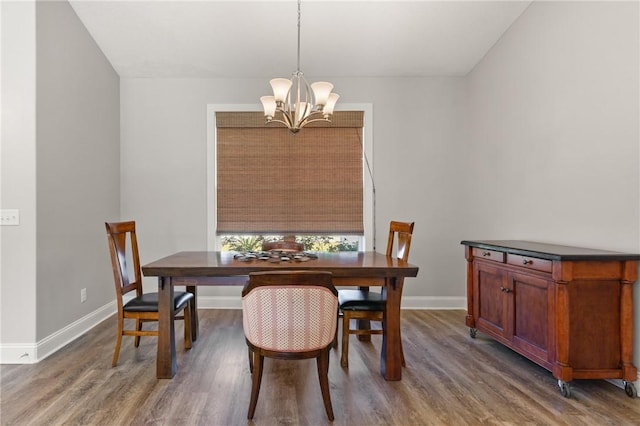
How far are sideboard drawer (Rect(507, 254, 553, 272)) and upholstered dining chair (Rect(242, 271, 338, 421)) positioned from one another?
1.45 m

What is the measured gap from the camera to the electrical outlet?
2809mm

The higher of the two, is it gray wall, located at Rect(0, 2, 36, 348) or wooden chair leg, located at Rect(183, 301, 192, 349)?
gray wall, located at Rect(0, 2, 36, 348)

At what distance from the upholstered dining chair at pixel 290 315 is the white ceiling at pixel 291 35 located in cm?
273

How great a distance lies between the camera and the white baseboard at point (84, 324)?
9.12 feet

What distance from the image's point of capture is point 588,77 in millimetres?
2648

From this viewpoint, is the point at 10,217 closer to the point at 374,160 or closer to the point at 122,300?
the point at 122,300

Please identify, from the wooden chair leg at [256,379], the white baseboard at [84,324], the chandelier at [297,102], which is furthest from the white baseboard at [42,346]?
the chandelier at [297,102]

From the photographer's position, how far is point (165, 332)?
249 centimetres

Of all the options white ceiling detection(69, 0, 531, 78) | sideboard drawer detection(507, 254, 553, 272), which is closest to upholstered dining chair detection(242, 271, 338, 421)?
sideboard drawer detection(507, 254, 553, 272)

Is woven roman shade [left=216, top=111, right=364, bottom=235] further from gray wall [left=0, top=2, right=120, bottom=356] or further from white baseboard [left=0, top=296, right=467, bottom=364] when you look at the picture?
gray wall [left=0, top=2, right=120, bottom=356]

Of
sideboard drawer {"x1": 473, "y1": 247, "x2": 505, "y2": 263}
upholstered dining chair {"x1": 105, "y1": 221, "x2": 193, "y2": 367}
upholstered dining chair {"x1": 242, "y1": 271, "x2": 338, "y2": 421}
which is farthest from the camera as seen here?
sideboard drawer {"x1": 473, "y1": 247, "x2": 505, "y2": 263}

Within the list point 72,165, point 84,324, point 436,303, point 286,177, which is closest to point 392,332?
point 436,303

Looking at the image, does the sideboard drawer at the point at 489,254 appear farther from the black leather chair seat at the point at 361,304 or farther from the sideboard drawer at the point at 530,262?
the black leather chair seat at the point at 361,304

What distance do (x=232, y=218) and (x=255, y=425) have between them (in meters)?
2.73
